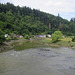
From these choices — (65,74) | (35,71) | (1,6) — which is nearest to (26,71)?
(35,71)

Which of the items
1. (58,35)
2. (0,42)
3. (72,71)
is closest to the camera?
(72,71)

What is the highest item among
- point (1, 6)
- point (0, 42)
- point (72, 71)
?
point (1, 6)

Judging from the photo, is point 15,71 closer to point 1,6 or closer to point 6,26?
point 6,26

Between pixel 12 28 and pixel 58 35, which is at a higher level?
pixel 12 28

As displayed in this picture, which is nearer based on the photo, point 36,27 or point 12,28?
point 12,28

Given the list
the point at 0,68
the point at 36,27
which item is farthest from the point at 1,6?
the point at 0,68

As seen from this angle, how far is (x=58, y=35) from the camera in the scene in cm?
8319

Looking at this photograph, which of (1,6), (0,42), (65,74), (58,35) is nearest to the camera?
(65,74)

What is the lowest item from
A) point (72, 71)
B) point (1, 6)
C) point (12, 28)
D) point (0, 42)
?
point (72, 71)

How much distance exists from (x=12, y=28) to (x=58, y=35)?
279 ft

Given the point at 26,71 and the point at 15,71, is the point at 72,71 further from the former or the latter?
the point at 15,71

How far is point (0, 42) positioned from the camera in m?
62.5

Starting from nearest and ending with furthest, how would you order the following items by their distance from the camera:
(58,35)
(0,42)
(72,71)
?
1. (72,71)
2. (0,42)
3. (58,35)

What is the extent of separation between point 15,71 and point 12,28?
126 metres
